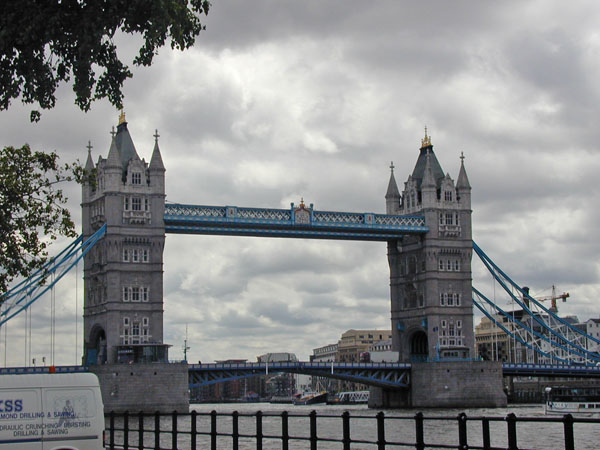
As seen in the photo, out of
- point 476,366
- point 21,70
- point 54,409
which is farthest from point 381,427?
point 476,366

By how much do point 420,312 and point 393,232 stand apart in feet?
31.2

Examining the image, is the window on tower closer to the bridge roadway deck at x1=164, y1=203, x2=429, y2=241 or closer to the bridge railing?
the bridge roadway deck at x1=164, y1=203, x2=429, y2=241

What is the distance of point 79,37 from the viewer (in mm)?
23969

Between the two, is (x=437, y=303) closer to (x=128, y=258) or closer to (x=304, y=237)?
(x=304, y=237)

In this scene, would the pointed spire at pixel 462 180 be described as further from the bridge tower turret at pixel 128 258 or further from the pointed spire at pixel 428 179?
the bridge tower turret at pixel 128 258

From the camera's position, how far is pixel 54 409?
2698 cm

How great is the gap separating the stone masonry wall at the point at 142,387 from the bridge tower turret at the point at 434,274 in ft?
100

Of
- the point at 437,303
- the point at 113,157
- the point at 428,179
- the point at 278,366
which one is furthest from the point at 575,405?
the point at 113,157

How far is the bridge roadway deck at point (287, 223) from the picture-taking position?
10606 centimetres

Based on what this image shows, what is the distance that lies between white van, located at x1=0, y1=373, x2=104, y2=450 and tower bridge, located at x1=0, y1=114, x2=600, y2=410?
70.2m

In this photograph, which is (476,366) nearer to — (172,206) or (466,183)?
(466,183)

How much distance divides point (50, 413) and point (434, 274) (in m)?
93.4

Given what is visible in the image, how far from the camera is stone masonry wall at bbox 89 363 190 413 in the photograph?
96.8 m

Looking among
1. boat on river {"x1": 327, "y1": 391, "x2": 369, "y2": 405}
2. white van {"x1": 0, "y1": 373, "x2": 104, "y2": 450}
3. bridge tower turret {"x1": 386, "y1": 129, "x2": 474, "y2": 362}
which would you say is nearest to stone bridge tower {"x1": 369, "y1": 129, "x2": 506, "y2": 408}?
bridge tower turret {"x1": 386, "y1": 129, "x2": 474, "y2": 362}
